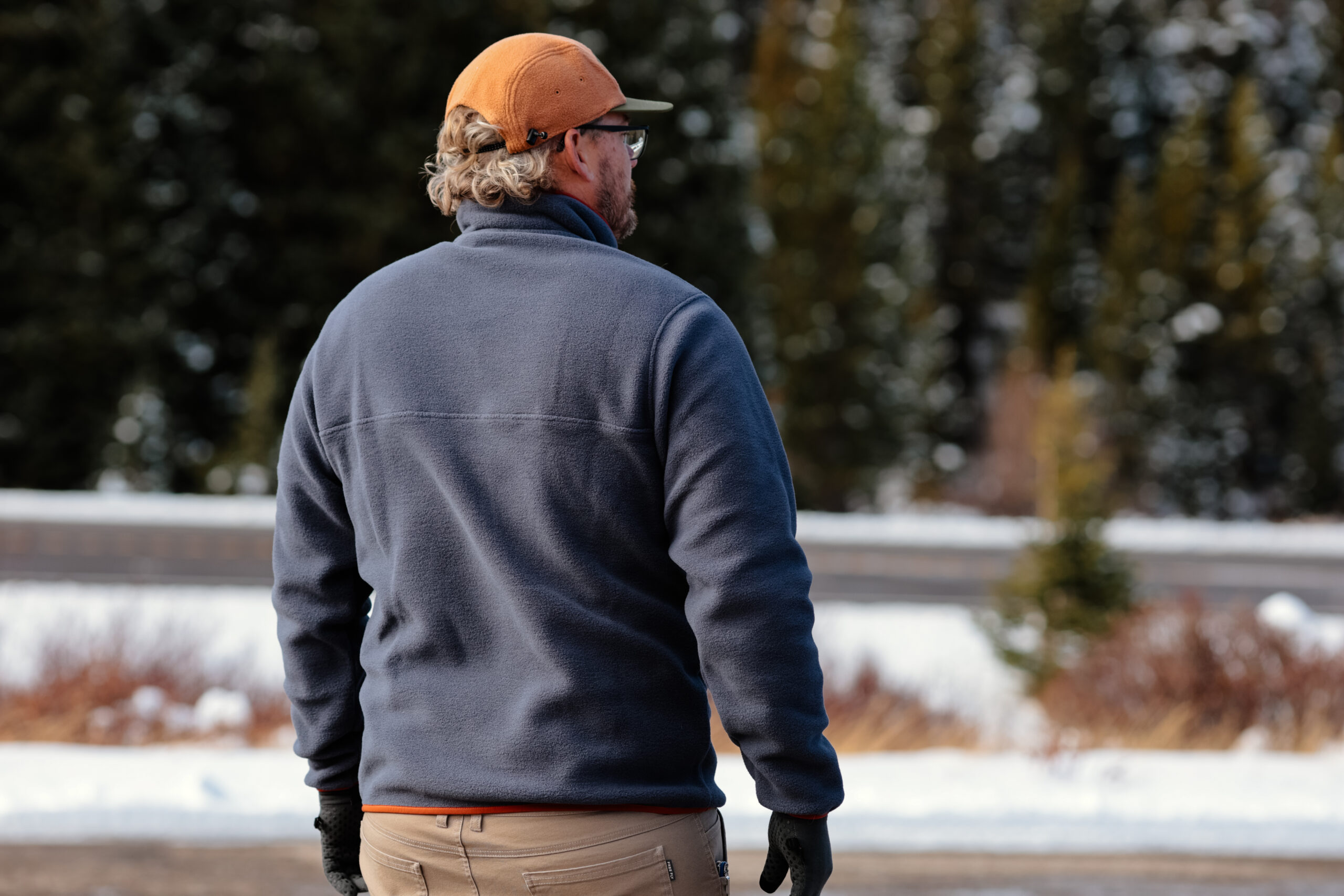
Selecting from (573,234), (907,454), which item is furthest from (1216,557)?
(573,234)

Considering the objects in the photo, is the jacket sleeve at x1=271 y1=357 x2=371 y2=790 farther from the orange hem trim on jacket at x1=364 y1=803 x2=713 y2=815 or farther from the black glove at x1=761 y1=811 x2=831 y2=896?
the black glove at x1=761 y1=811 x2=831 y2=896

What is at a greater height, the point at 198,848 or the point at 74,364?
the point at 198,848

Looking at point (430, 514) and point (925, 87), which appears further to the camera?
point (925, 87)

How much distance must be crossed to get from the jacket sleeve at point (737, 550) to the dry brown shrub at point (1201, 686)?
6.99m

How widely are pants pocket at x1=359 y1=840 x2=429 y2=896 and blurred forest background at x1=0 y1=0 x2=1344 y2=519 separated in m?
10.3

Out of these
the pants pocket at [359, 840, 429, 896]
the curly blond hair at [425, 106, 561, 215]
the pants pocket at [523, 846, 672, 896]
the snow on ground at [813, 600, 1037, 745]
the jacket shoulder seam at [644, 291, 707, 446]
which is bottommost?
the snow on ground at [813, 600, 1037, 745]

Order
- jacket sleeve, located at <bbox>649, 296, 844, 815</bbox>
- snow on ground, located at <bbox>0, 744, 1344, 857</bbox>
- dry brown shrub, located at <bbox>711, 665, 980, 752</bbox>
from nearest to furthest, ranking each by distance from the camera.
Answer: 1. jacket sleeve, located at <bbox>649, 296, 844, 815</bbox>
2. snow on ground, located at <bbox>0, 744, 1344, 857</bbox>
3. dry brown shrub, located at <bbox>711, 665, 980, 752</bbox>

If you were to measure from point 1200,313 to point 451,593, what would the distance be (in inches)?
1207

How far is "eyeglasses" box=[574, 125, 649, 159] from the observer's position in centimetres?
203

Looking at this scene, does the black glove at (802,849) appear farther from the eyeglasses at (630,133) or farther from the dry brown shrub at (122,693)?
the dry brown shrub at (122,693)

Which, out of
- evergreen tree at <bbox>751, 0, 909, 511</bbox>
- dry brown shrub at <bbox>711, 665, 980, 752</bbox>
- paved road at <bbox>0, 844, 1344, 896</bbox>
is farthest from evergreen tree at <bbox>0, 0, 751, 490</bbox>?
paved road at <bbox>0, 844, 1344, 896</bbox>

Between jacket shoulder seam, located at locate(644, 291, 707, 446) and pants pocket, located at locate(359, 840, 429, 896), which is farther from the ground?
jacket shoulder seam, located at locate(644, 291, 707, 446)

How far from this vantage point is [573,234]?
A: 1953 millimetres

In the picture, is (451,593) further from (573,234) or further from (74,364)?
(74,364)
